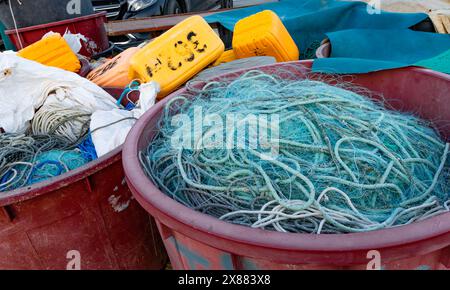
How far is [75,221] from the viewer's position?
1.46 m

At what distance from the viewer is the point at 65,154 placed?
5.58 feet

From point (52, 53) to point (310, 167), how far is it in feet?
7.88

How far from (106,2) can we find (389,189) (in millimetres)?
7012

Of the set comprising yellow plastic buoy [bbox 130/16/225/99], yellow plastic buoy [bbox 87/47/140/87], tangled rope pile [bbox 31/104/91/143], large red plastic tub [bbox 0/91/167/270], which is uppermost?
yellow plastic buoy [bbox 130/16/225/99]

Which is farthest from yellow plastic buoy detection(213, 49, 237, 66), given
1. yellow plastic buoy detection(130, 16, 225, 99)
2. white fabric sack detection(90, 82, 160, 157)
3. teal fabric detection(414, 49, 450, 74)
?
teal fabric detection(414, 49, 450, 74)

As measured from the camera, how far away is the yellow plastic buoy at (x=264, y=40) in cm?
239

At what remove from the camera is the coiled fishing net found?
39.3 inches

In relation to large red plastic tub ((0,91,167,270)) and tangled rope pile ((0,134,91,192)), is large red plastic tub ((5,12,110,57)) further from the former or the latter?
large red plastic tub ((0,91,167,270))

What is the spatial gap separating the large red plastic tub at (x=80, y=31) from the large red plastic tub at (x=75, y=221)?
263 centimetres

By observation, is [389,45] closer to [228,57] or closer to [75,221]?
[228,57]

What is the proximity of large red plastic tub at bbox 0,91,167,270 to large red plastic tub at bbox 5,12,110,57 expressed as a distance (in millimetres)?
2627

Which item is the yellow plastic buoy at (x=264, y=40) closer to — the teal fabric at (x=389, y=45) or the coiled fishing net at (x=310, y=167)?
the teal fabric at (x=389, y=45)
